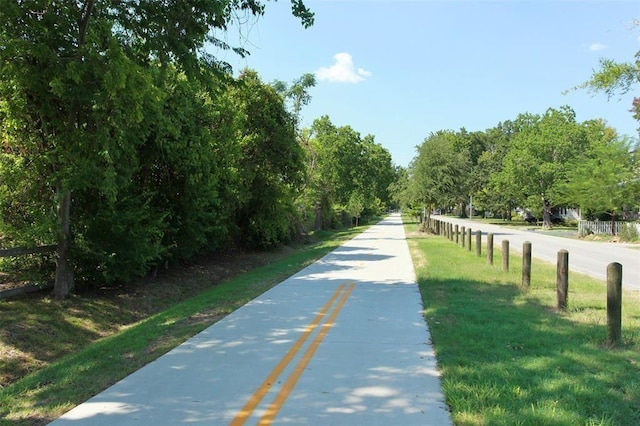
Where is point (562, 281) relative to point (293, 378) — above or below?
above

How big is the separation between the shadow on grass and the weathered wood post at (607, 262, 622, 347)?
0.18 metres

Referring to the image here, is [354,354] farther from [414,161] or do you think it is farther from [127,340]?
[414,161]

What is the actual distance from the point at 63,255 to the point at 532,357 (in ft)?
32.1

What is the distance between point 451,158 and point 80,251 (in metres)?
30.7

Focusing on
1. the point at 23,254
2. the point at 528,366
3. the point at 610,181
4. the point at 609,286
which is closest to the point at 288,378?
the point at 528,366

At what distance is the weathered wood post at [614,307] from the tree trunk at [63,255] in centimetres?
1032

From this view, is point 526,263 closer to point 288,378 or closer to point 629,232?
point 288,378

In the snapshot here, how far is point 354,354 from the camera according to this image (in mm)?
6332

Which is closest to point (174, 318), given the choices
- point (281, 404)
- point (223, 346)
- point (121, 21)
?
point (223, 346)

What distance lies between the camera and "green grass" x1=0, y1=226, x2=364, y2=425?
16.9 ft

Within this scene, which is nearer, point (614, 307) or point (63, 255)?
point (614, 307)

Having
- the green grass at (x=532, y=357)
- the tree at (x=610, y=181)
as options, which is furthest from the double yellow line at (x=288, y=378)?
the tree at (x=610, y=181)

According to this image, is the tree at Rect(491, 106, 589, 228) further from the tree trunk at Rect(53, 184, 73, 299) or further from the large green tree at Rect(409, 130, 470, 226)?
the tree trunk at Rect(53, 184, 73, 299)

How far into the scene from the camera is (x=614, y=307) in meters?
6.61
